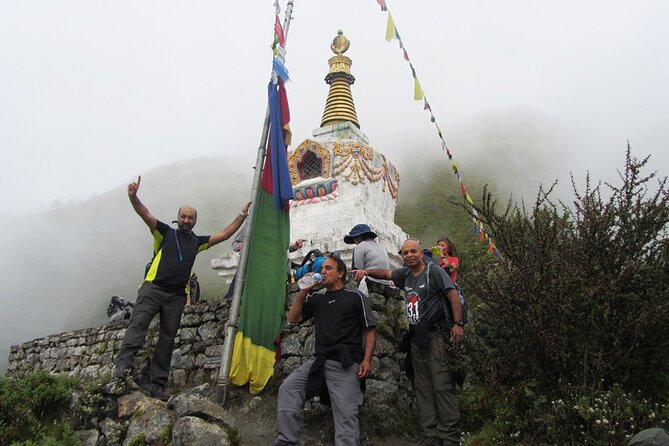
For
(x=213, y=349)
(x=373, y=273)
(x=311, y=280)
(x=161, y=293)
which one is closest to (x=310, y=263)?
(x=373, y=273)

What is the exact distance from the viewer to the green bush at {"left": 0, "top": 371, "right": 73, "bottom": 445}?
4699 millimetres

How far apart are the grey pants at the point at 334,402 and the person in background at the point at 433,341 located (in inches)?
23.8

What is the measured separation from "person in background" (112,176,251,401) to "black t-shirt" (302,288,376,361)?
1.71 metres

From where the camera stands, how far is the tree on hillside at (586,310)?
151 inches

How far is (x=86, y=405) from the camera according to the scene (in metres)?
4.86

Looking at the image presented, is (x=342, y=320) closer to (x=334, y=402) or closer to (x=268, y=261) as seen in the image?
(x=334, y=402)

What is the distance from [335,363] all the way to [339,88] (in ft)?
A: 40.8

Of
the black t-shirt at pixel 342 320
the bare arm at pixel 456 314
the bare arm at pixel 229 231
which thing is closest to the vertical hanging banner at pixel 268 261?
the bare arm at pixel 229 231

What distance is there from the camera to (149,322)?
509cm

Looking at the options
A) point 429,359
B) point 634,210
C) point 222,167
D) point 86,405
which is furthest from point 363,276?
point 222,167

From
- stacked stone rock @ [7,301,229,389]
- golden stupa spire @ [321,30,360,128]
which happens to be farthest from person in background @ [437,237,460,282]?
golden stupa spire @ [321,30,360,128]

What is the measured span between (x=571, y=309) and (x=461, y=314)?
0.80m

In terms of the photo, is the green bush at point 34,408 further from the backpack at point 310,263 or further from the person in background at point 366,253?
the person in background at point 366,253

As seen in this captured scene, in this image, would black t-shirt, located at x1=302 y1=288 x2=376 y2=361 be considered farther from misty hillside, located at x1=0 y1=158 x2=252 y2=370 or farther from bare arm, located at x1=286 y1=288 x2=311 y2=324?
misty hillside, located at x1=0 y1=158 x2=252 y2=370
